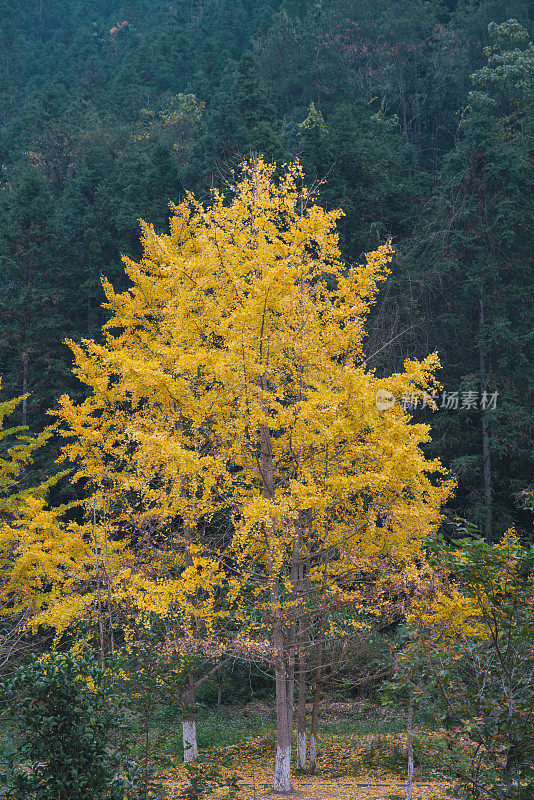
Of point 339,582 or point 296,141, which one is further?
point 296,141

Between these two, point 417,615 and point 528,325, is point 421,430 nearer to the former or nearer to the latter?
point 417,615

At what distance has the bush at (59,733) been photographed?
13.3ft

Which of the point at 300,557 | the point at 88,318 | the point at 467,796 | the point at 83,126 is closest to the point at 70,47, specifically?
the point at 83,126

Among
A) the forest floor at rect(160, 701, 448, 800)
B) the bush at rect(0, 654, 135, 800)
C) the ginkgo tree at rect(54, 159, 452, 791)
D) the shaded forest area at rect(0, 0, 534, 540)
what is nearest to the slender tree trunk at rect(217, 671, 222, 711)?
the forest floor at rect(160, 701, 448, 800)

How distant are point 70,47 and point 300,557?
4445 cm

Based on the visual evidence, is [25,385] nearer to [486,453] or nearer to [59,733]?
[486,453]

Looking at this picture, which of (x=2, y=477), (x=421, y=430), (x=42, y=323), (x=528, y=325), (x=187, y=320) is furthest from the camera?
(x=42, y=323)

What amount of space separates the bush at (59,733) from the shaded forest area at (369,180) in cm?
960

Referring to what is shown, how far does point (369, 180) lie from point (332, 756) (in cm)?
1776

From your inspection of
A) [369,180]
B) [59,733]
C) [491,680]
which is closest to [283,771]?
[491,680]

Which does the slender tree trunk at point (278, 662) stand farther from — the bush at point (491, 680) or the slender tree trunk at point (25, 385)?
the slender tree trunk at point (25, 385)

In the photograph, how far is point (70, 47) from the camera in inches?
1759

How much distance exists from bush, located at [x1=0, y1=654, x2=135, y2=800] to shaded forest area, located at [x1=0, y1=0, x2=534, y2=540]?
960 centimetres

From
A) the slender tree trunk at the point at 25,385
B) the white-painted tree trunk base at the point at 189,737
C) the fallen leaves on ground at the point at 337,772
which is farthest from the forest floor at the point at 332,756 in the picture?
the slender tree trunk at the point at 25,385
